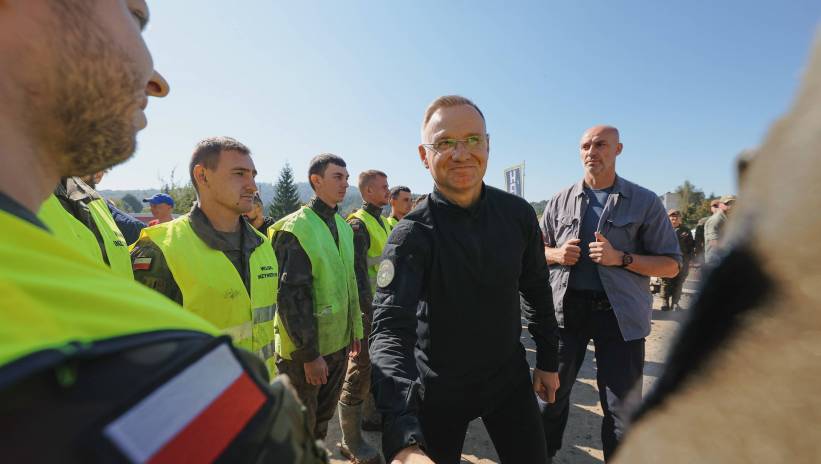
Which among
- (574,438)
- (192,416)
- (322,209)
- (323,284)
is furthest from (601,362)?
(192,416)

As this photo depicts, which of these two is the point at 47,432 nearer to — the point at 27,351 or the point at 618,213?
the point at 27,351

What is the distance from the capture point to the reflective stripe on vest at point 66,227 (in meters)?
1.50

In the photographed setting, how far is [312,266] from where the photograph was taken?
341 cm

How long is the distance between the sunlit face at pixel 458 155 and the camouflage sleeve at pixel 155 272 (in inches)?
68.9

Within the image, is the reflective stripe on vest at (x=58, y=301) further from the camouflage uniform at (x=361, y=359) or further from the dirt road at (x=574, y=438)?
the dirt road at (x=574, y=438)

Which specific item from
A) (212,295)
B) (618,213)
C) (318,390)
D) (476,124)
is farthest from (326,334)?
(618,213)

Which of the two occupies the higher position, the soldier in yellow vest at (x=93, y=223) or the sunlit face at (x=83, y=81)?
the sunlit face at (x=83, y=81)

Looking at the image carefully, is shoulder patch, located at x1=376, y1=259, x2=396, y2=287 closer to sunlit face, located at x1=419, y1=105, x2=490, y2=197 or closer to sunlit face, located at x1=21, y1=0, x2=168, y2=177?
sunlit face, located at x1=419, y1=105, x2=490, y2=197

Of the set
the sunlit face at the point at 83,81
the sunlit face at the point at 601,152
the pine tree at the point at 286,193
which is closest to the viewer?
the sunlit face at the point at 83,81

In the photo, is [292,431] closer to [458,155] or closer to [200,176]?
[458,155]

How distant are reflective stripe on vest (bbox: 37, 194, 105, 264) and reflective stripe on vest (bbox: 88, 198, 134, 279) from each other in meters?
0.09

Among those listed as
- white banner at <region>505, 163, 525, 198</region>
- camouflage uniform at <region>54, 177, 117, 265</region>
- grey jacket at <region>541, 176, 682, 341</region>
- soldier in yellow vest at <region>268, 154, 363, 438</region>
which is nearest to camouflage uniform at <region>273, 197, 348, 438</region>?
soldier in yellow vest at <region>268, 154, 363, 438</region>

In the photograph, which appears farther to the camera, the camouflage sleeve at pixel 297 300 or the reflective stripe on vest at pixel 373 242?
the reflective stripe on vest at pixel 373 242

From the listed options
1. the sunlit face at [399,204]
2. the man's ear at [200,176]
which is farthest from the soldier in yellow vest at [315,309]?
the sunlit face at [399,204]
